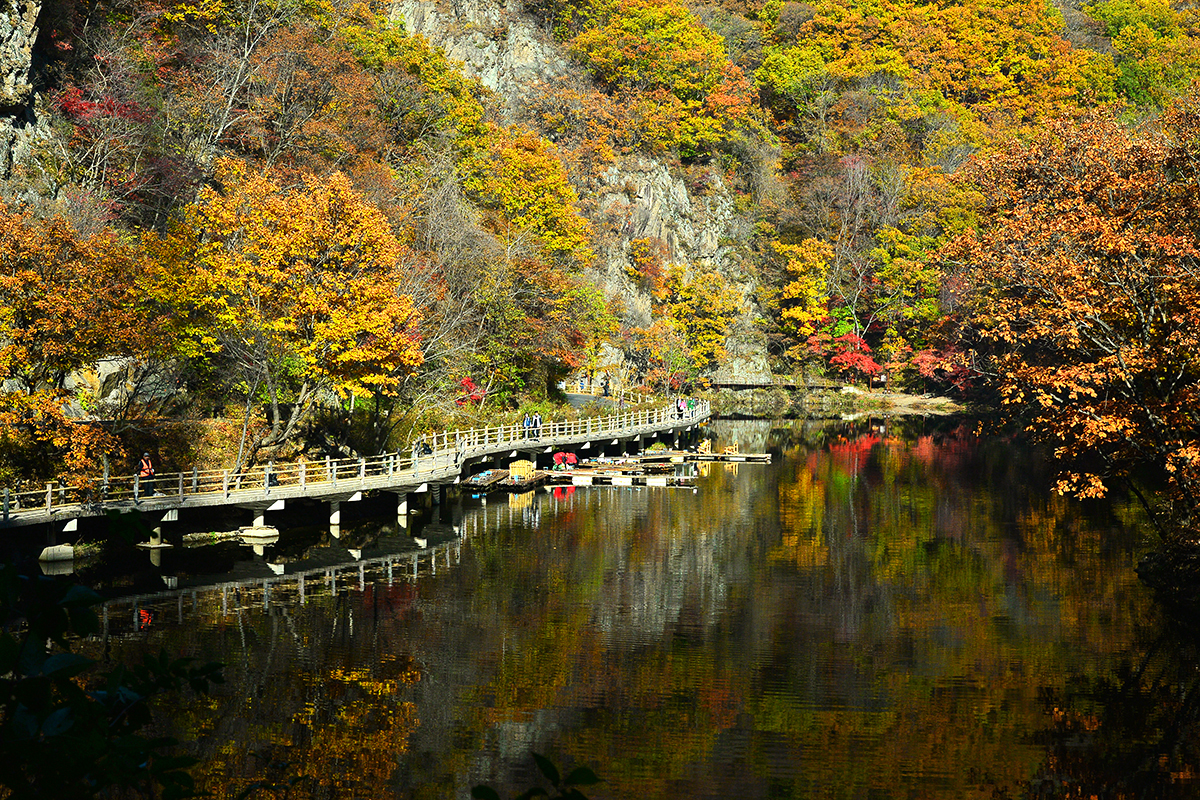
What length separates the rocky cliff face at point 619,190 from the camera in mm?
81875

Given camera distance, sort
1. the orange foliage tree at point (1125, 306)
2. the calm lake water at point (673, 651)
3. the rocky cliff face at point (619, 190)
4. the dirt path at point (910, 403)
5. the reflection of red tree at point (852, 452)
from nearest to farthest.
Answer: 1. the calm lake water at point (673, 651)
2. the orange foliage tree at point (1125, 306)
3. the reflection of red tree at point (852, 452)
4. the dirt path at point (910, 403)
5. the rocky cliff face at point (619, 190)

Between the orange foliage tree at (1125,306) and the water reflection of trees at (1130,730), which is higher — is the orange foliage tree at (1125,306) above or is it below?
above

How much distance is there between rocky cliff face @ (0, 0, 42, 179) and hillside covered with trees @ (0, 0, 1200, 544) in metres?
0.23

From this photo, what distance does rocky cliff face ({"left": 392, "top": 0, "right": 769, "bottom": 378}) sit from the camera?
81.9m

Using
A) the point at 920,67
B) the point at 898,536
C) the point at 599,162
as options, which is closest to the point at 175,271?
the point at 898,536

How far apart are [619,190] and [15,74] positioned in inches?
2009

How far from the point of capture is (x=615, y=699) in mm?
19328

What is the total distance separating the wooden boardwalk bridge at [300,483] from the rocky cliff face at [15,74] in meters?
16.6

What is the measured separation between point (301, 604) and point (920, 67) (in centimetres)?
9242

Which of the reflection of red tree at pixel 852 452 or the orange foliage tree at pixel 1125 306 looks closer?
the orange foliage tree at pixel 1125 306

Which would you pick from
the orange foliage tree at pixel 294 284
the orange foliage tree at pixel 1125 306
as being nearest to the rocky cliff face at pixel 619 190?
the orange foliage tree at pixel 294 284

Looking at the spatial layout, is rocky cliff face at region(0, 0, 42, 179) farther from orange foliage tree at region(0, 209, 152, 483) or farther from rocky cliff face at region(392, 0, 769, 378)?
rocky cliff face at region(392, 0, 769, 378)

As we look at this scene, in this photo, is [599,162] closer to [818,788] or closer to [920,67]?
[920,67]

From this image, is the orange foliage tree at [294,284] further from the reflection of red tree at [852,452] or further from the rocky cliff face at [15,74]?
the reflection of red tree at [852,452]
